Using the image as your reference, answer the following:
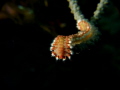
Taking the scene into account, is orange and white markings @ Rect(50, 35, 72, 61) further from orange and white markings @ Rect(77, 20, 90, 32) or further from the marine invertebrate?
orange and white markings @ Rect(77, 20, 90, 32)

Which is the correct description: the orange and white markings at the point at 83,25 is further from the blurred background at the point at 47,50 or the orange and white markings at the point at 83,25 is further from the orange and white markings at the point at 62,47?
the blurred background at the point at 47,50

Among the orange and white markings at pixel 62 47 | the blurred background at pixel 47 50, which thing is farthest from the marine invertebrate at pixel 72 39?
the blurred background at pixel 47 50

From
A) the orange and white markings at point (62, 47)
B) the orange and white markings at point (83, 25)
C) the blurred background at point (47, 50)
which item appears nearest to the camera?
the orange and white markings at point (62, 47)

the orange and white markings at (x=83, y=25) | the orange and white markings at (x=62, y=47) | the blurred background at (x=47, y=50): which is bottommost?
the orange and white markings at (x=62, y=47)

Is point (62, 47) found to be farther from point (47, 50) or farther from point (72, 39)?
point (47, 50)

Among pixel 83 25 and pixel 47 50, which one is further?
pixel 47 50

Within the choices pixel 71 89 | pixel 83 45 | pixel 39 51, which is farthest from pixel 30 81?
pixel 83 45

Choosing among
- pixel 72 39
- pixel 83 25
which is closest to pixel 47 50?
pixel 83 25

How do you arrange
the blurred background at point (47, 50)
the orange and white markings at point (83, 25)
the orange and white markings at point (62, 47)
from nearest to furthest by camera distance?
the orange and white markings at point (62, 47)
the orange and white markings at point (83, 25)
the blurred background at point (47, 50)

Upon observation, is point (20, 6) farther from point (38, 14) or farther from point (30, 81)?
point (30, 81)
